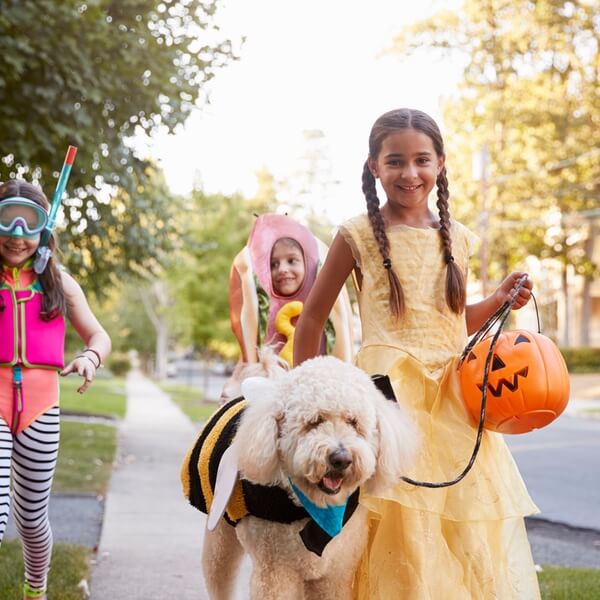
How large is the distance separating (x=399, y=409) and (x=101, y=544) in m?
3.67

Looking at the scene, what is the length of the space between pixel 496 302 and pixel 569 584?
2.33m

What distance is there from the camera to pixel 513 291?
123 inches

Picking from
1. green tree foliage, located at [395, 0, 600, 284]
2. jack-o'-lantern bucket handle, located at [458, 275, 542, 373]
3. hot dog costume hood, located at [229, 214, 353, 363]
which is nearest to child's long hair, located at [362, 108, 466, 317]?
jack-o'-lantern bucket handle, located at [458, 275, 542, 373]

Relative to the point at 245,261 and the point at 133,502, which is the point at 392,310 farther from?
the point at 133,502

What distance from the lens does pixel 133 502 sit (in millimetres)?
7438

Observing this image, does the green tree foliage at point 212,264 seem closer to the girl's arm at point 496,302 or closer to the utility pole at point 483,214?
the utility pole at point 483,214

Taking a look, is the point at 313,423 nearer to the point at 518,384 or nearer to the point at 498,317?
the point at 518,384

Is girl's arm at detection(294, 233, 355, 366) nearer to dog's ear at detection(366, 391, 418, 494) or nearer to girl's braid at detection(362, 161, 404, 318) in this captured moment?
girl's braid at detection(362, 161, 404, 318)

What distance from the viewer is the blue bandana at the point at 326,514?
269cm

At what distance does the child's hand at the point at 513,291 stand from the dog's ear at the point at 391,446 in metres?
0.72

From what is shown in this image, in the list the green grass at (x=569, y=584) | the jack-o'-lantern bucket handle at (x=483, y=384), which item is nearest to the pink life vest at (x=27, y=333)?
the jack-o'-lantern bucket handle at (x=483, y=384)

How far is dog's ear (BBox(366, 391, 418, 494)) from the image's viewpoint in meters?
2.66

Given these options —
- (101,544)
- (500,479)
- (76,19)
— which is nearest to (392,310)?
(500,479)

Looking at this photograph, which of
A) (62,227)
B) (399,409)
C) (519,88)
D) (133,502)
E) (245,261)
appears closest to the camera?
(399,409)
